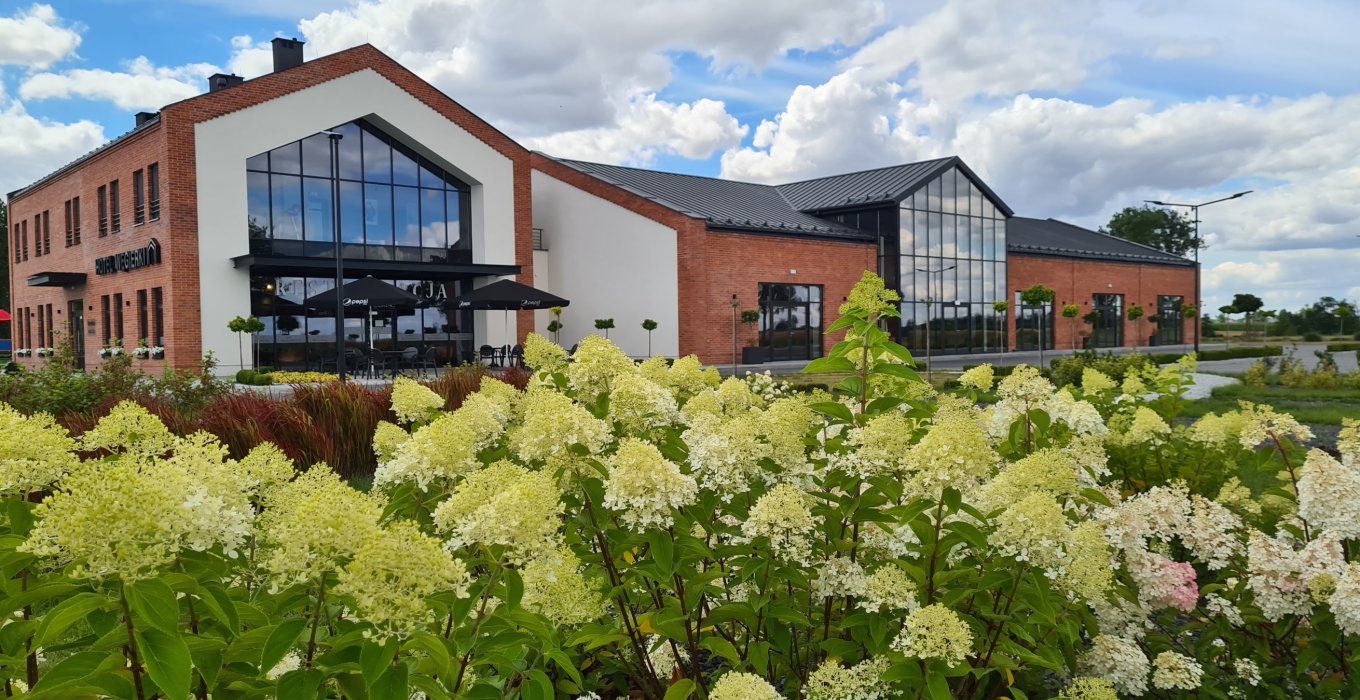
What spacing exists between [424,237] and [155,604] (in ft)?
97.8

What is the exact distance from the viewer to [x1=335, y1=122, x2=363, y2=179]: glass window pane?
91.6 feet

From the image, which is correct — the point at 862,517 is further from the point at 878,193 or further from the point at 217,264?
the point at 878,193

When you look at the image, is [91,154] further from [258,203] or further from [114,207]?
[258,203]

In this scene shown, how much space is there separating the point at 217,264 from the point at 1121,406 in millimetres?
26124

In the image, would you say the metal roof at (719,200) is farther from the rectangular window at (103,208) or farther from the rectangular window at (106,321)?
the rectangular window at (106,321)

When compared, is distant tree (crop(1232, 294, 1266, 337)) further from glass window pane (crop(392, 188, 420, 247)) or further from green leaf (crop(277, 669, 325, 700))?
green leaf (crop(277, 669, 325, 700))

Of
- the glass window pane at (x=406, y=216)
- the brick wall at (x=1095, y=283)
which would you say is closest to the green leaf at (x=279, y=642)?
the glass window pane at (x=406, y=216)

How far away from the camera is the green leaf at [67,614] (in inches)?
60.2

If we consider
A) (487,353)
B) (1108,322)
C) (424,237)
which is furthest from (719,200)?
(1108,322)

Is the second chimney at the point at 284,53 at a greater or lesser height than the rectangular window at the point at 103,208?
greater

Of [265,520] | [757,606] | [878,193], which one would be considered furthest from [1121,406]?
[878,193]

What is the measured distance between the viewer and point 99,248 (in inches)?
1204

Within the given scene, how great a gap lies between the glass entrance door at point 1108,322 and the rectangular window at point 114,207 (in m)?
46.5

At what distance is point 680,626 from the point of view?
2.72 metres
